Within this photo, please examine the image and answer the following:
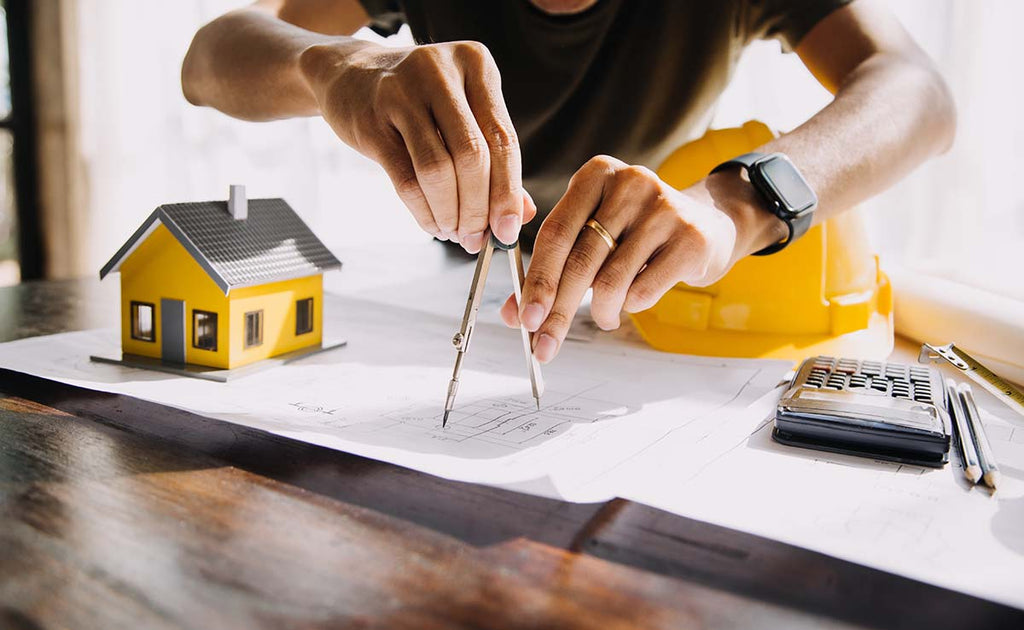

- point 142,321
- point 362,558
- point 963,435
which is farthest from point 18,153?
point 963,435

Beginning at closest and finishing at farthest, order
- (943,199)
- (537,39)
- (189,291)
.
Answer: (189,291) → (537,39) → (943,199)

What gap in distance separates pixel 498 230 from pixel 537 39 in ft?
2.68

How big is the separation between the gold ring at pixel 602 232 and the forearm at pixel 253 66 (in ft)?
0.92

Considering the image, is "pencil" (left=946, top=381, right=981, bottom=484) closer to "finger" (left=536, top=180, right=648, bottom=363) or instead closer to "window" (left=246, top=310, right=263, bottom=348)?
"finger" (left=536, top=180, right=648, bottom=363)

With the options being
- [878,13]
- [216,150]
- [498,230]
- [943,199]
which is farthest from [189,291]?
[216,150]

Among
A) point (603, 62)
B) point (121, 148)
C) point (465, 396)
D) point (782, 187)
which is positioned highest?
point (603, 62)

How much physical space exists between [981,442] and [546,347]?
328 millimetres

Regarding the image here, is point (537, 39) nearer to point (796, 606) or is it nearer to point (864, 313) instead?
point (864, 313)

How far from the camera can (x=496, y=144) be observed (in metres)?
0.62

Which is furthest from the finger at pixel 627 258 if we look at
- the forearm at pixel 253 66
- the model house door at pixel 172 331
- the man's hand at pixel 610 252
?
the model house door at pixel 172 331

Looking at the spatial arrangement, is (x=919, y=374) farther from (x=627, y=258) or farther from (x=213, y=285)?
(x=213, y=285)

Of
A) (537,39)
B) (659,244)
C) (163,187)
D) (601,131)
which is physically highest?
(537,39)

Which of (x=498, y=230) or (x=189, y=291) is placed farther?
(x=189, y=291)

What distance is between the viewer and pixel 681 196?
27.5 inches
